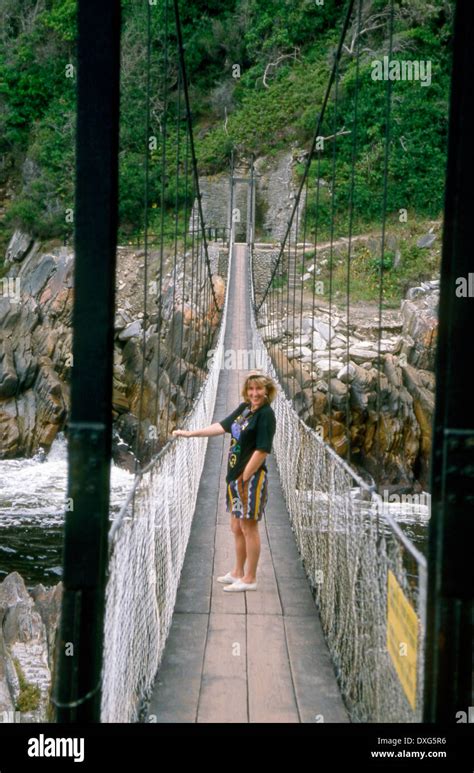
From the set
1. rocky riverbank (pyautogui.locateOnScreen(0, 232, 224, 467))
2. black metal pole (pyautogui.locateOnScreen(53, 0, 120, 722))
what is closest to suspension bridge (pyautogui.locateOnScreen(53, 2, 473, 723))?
black metal pole (pyautogui.locateOnScreen(53, 0, 120, 722))

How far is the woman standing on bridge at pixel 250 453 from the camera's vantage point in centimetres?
296

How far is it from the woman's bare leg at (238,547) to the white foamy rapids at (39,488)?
629cm

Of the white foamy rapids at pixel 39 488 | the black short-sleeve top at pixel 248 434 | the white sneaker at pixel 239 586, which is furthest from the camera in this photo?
the white foamy rapids at pixel 39 488

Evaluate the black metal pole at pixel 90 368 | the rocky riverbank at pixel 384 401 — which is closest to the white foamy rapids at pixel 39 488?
the rocky riverbank at pixel 384 401

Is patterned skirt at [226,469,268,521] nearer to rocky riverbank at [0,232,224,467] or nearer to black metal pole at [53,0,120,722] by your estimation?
black metal pole at [53,0,120,722]

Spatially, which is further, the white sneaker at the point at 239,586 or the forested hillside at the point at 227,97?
the forested hillside at the point at 227,97

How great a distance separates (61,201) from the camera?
2595cm

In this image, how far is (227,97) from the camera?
31.4m

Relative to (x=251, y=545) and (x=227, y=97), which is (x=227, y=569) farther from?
(x=227, y=97)

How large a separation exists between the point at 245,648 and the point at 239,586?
0.52 m

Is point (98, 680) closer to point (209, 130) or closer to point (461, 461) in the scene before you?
point (461, 461)

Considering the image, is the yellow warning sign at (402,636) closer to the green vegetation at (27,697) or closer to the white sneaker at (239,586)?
the white sneaker at (239,586)

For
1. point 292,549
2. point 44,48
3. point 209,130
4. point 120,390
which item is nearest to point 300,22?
point 209,130

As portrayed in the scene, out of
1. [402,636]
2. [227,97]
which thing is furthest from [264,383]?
[227,97]
